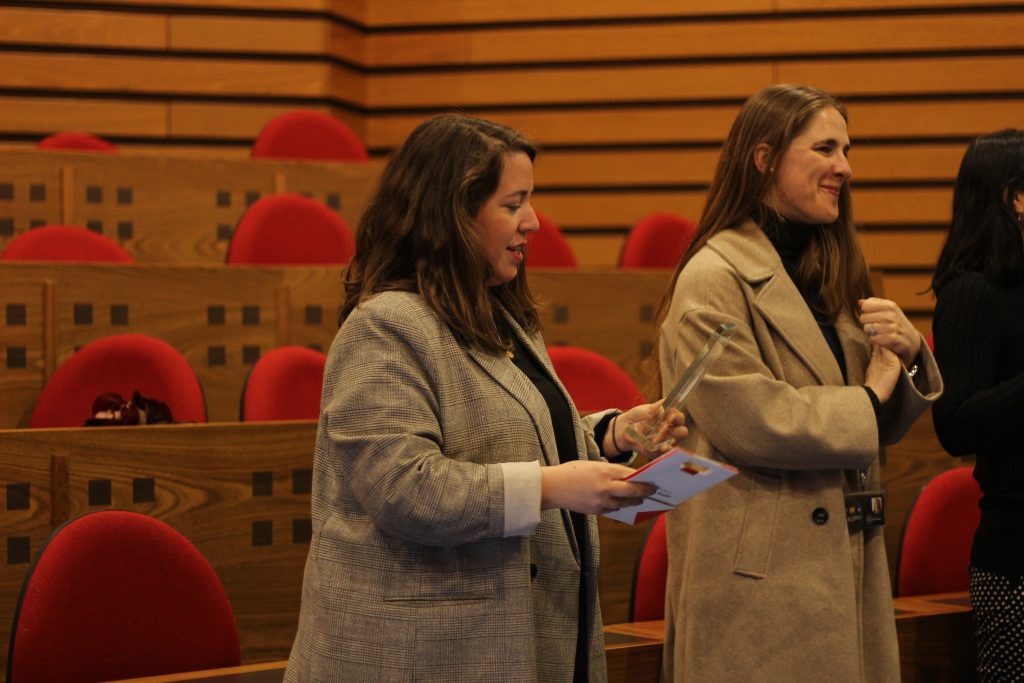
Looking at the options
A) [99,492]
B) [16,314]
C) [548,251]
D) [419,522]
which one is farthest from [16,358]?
[419,522]

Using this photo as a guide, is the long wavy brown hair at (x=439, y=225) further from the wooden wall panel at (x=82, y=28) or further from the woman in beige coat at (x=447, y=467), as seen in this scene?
the wooden wall panel at (x=82, y=28)

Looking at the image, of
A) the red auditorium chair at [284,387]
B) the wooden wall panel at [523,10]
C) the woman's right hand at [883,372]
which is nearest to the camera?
the woman's right hand at [883,372]

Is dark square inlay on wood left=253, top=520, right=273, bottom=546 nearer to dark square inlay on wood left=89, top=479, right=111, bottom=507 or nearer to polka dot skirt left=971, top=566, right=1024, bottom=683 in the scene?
dark square inlay on wood left=89, top=479, right=111, bottom=507

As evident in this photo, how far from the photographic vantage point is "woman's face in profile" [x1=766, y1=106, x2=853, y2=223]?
189 cm

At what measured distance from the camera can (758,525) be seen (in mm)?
1737

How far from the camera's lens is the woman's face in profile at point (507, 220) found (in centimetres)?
151

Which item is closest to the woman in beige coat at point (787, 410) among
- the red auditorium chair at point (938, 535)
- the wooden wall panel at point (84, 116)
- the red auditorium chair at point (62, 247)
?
the red auditorium chair at point (938, 535)

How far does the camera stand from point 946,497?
2.42 metres

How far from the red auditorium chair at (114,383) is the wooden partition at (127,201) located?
143 cm

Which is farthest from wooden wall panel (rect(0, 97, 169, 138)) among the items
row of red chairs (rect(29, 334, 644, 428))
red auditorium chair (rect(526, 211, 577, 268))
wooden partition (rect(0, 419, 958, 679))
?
wooden partition (rect(0, 419, 958, 679))

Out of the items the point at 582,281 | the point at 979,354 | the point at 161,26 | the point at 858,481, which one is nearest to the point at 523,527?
the point at 858,481

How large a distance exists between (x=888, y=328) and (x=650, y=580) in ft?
2.16

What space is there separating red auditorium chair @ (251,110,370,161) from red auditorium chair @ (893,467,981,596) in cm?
328

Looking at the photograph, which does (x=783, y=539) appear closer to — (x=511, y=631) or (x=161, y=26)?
(x=511, y=631)
